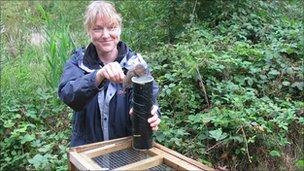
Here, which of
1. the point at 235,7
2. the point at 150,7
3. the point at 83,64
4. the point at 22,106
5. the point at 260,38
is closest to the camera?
the point at 83,64

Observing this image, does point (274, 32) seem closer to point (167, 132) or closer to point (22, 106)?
point (167, 132)

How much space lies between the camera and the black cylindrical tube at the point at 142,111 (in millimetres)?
2336

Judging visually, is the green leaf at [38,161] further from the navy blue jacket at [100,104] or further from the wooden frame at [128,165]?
the wooden frame at [128,165]

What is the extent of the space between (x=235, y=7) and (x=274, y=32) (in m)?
0.87

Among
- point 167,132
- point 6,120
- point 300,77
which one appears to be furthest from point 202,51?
point 6,120

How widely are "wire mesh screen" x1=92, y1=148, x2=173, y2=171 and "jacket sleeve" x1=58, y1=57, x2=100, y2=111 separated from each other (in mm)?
363

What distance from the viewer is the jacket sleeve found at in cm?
250

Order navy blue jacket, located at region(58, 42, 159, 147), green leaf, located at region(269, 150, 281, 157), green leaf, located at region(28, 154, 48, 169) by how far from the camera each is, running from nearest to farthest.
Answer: navy blue jacket, located at region(58, 42, 159, 147), green leaf, located at region(269, 150, 281, 157), green leaf, located at region(28, 154, 48, 169)

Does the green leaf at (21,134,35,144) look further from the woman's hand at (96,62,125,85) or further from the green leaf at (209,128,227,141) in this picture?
the woman's hand at (96,62,125,85)

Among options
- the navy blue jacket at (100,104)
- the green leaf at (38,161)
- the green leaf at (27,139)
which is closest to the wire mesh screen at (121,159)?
the navy blue jacket at (100,104)

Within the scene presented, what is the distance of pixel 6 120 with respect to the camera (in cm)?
413

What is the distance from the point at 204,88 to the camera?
4.23 metres

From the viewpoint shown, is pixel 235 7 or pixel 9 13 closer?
pixel 235 7

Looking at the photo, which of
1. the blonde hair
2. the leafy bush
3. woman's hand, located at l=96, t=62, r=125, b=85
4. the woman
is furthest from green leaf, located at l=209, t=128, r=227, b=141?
woman's hand, located at l=96, t=62, r=125, b=85
